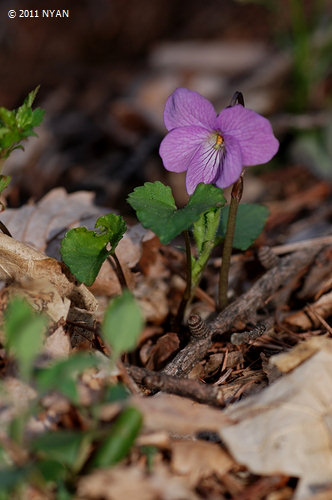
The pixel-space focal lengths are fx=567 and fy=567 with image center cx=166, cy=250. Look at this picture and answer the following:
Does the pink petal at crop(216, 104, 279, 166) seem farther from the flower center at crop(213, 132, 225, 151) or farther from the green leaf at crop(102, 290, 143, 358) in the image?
the green leaf at crop(102, 290, 143, 358)

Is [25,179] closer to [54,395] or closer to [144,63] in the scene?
[144,63]

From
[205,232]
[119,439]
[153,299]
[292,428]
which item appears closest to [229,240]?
[205,232]

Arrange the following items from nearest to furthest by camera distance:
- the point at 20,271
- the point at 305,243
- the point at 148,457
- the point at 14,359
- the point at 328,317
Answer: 1. the point at 148,457
2. the point at 14,359
3. the point at 20,271
4. the point at 328,317
5. the point at 305,243

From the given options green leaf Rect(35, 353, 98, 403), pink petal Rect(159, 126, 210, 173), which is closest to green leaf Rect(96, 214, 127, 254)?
pink petal Rect(159, 126, 210, 173)

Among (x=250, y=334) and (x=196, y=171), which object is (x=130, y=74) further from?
(x=250, y=334)

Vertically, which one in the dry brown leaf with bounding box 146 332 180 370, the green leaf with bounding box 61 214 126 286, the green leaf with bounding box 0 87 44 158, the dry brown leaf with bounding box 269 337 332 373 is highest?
the green leaf with bounding box 0 87 44 158

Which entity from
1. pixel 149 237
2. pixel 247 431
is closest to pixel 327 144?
pixel 149 237

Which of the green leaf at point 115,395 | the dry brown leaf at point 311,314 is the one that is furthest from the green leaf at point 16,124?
the dry brown leaf at point 311,314
